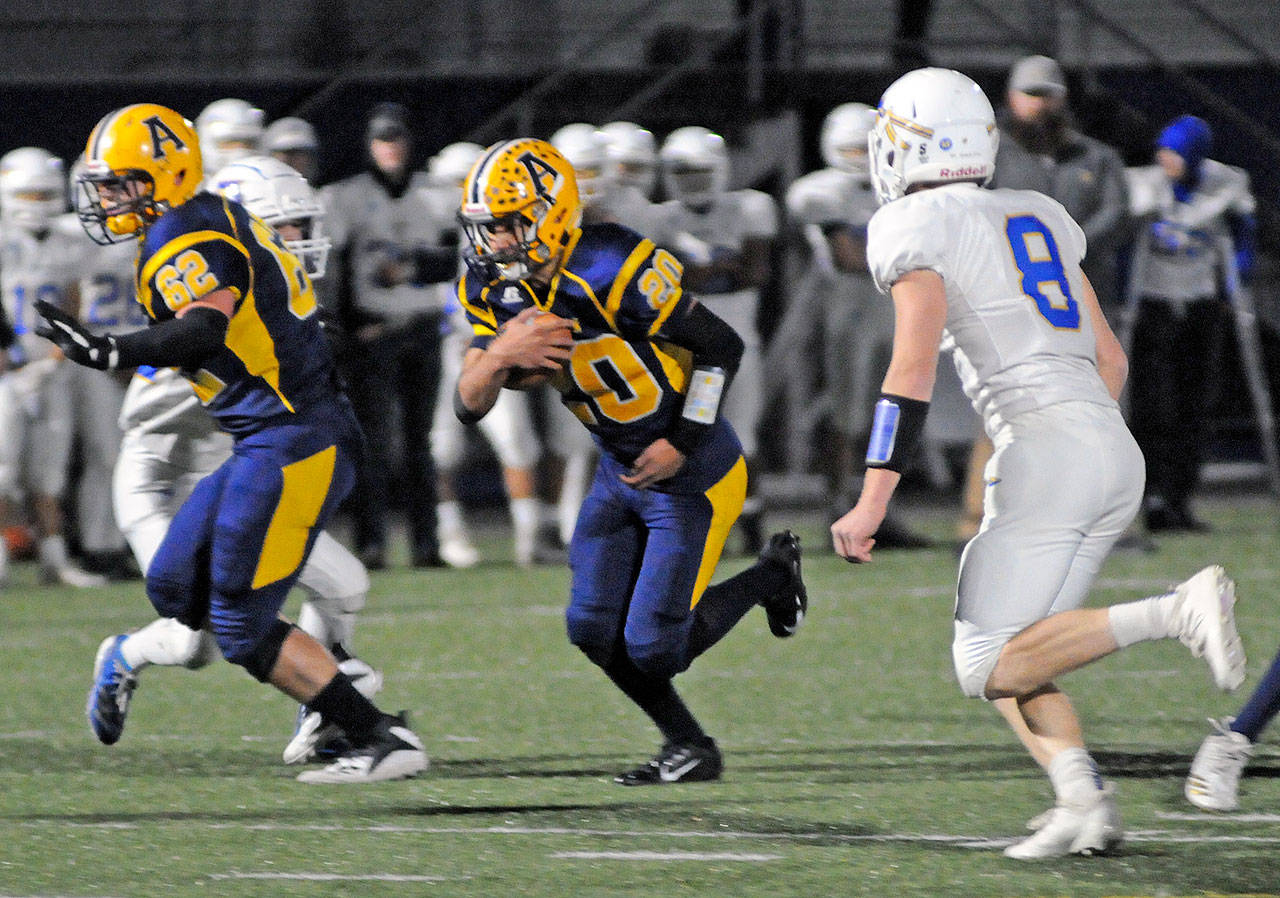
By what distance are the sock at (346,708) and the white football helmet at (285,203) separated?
1229 mm

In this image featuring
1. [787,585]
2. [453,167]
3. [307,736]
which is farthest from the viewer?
[453,167]

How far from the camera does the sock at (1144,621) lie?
12.4 ft

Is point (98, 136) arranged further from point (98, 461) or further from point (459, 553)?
point (459, 553)

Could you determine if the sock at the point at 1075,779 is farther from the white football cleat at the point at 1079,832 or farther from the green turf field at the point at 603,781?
the green turf field at the point at 603,781

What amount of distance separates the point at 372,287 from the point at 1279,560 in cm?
400

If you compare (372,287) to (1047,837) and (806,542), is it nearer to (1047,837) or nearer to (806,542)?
(806,542)

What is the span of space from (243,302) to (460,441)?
14.8 feet

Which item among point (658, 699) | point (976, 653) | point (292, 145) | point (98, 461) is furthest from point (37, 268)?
point (976, 653)

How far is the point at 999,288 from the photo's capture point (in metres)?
3.90

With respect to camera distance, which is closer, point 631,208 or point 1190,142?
point 631,208

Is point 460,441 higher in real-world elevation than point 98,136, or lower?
lower

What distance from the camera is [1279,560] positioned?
8.48 m

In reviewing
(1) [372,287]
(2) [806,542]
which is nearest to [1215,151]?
(2) [806,542]

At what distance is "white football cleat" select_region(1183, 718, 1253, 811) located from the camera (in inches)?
168
